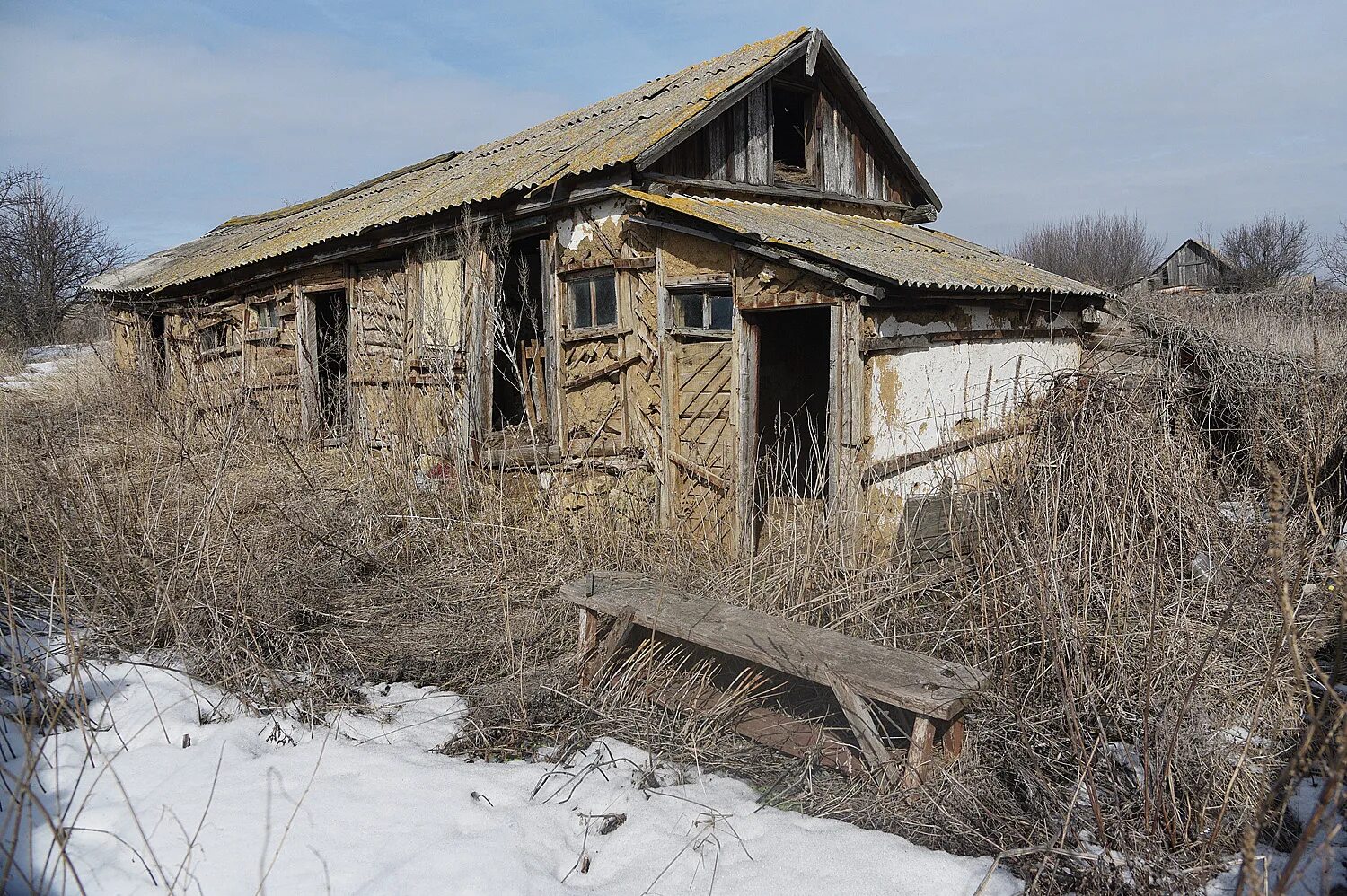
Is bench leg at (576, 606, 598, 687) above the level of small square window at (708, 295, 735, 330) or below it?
below

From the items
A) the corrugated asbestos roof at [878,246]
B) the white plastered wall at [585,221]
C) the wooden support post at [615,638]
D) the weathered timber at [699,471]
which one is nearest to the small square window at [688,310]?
the corrugated asbestos roof at [878,246]

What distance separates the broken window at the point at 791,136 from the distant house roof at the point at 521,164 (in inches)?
22.0

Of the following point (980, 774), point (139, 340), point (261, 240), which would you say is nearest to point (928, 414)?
point (980, 774)

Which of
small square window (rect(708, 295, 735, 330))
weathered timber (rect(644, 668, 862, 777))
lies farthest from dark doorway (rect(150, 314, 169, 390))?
weathered timber (rect(644, 668, 862, 777))

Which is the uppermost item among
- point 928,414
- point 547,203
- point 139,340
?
point 547,203

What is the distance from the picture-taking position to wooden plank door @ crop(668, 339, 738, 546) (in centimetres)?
693

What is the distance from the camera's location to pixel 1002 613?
11.6ft

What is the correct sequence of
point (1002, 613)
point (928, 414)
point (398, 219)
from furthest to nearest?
point (398, 219)
point (928, 414)
point (1002, 613)

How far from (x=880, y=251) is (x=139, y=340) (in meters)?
12.0

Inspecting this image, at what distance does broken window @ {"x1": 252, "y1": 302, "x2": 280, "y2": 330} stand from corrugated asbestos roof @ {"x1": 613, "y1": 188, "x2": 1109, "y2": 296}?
248 inches

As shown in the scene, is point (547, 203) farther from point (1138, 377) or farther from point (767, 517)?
point (1138, 377)

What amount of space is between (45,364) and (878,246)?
60.9 ft

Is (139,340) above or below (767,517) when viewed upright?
above

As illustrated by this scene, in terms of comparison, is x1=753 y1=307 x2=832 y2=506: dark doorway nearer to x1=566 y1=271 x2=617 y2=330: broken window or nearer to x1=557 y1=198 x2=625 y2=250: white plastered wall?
x1=566 y1=271 x2=617 y2=330: broken window
